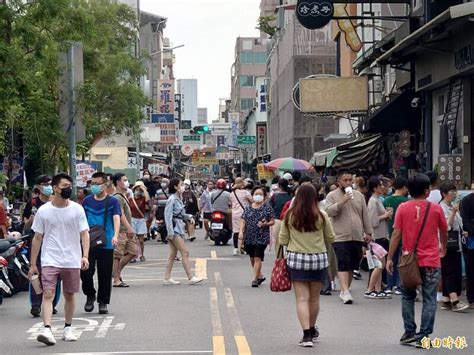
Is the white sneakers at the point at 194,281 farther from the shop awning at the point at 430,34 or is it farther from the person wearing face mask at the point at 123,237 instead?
the shop awning at the point at 430,34

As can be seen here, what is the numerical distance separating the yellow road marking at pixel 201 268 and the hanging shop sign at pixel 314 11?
791 centimetres

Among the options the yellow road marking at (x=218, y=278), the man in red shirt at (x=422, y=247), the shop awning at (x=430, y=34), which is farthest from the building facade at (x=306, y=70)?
the man in red shirt at (x=422, y=247)

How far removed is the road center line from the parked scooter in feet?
38.1

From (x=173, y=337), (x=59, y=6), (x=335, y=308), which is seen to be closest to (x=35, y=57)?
(x=59, y=6)

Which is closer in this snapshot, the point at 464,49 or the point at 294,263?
the point at 294,263

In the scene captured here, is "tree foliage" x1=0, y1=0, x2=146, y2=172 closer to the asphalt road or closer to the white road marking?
the asphalt road

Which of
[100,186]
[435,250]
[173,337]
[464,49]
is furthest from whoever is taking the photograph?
[464,49]

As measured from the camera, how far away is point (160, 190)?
28.7 m

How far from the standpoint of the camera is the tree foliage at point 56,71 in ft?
68.5

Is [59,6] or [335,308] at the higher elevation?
[59,6]

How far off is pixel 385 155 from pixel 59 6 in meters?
12.5

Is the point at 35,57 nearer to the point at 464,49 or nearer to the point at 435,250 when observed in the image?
the point at 464,49

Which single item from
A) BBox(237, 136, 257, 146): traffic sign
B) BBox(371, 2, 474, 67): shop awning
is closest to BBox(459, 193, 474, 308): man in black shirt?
BBox(371, 2, 474, 67): shop awning

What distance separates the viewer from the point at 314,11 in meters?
27.0
